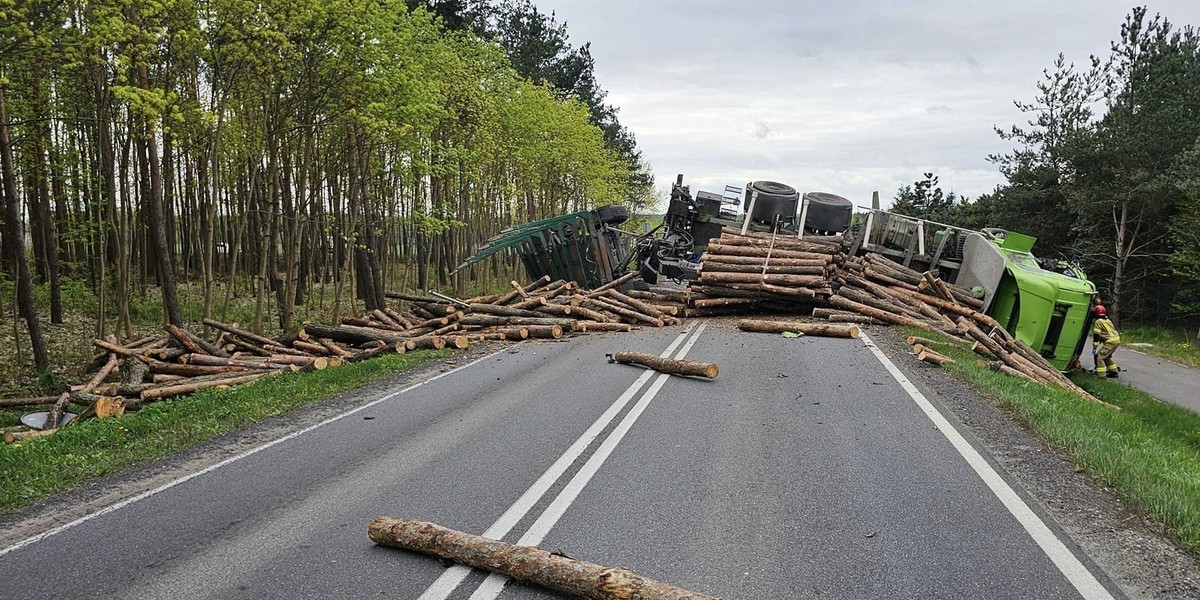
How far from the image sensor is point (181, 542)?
4.85 m

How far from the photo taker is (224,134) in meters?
19.3

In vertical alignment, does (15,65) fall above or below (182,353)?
above

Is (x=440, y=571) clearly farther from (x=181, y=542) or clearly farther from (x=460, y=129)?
(x=460, y=129)

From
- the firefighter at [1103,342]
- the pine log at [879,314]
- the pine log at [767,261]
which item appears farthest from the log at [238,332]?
the firefighter at [1103,342]

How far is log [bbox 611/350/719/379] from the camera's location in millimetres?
10305

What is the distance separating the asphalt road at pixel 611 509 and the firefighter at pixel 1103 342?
11985mm

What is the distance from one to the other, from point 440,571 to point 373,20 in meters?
15.3

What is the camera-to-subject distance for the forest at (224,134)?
13578 millimetres

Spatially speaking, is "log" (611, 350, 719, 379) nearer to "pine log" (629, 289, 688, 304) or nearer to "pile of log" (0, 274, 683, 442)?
"pile of log" (0, 274, 683, 442)

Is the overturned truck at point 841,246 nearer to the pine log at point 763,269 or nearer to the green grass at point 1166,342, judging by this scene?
the pine log at point 763,269

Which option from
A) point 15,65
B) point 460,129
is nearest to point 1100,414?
point 15,65

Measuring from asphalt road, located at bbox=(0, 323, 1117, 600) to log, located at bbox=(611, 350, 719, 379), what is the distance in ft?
4.62

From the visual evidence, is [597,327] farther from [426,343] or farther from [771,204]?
[771,204]

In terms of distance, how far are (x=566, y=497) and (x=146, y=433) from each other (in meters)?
4.97
